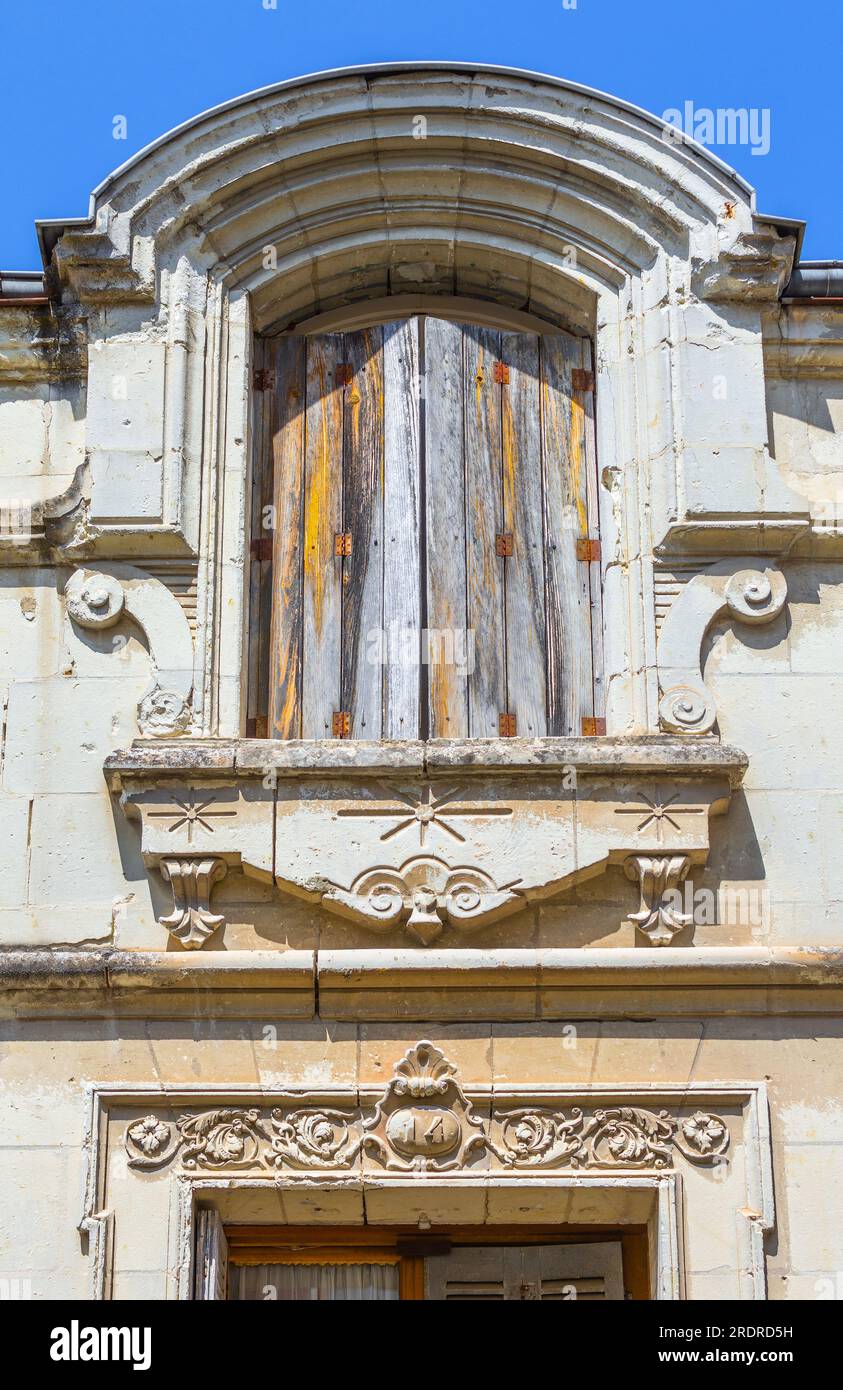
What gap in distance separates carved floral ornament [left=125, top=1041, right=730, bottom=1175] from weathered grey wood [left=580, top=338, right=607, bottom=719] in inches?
64.0

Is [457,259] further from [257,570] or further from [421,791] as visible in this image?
[421,791]

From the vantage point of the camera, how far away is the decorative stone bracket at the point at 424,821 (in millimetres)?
7414

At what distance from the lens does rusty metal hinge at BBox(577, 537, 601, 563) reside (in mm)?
8359

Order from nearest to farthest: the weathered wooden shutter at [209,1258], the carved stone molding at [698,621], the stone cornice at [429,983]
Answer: the weathered wooden shutter at [209,1258] < the stone cornice at [429,983] < the carved stone molding at [698,621]

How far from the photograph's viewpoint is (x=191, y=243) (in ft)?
27.9

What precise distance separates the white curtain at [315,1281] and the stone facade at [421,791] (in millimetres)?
245

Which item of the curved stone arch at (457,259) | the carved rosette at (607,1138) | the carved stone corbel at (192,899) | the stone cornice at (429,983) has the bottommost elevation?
the carved rosette at (607,1138)

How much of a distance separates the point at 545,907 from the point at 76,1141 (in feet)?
5.86

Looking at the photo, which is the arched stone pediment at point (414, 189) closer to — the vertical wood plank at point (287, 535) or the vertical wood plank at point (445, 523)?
the vertical wood plank at point (287, 535)

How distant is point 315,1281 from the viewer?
7.42 metres

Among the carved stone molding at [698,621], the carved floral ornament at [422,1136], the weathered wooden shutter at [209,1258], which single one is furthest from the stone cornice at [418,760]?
the weathered wooden shutter at [209,1258]

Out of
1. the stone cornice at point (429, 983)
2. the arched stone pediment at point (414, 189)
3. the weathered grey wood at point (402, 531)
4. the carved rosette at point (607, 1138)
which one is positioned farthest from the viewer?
the arched stone pediment at point (414, 189)

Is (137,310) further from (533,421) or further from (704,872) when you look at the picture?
(704,872)
